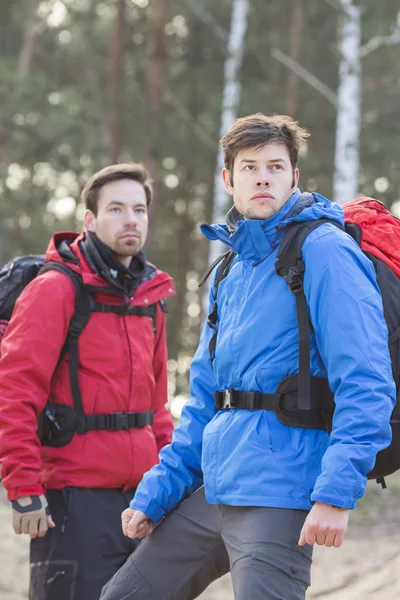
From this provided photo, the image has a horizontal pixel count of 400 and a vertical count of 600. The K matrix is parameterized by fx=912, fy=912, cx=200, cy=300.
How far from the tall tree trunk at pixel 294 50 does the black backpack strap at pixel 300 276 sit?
1652 centimetres

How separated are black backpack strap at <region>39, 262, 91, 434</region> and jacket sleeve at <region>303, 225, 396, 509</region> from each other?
1.78 m

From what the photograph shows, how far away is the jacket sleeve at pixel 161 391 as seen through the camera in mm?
5328

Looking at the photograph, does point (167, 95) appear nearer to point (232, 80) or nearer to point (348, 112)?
point (232, 80)

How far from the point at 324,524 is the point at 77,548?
199 centimetres

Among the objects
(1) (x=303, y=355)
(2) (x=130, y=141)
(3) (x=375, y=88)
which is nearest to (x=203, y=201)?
(2) (x=130, y=141)

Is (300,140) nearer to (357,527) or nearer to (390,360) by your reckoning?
(390,360)

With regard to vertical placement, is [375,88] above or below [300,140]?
above

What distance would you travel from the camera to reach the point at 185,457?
3742 mm

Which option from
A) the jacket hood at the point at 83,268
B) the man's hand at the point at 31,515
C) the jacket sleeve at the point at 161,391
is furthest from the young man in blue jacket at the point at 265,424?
the jacket sleeve at the point at 161,391

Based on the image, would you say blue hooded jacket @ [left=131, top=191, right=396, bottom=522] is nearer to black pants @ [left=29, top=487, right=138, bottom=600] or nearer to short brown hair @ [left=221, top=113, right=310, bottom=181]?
short brown hair @ [left=221, top=113, right=310, bottom=181]

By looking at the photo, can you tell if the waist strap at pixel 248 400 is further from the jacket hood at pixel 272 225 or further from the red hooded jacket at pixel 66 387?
the red hooded jacket at pixel 66 387

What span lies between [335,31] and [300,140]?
1959 cm

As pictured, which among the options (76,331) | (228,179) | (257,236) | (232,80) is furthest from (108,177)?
(232,80)

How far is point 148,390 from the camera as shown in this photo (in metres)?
4.95
